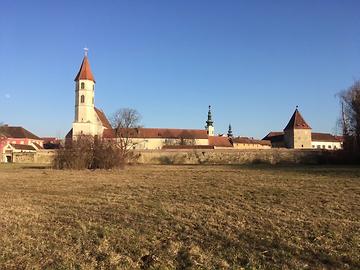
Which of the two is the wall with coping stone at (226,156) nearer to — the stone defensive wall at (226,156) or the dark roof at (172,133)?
the stone defensive wall at (226,156)

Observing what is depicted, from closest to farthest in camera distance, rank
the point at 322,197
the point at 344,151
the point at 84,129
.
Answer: the point at 322,197 < the point at 344,151 < the point at 84,129

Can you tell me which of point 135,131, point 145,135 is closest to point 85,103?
point 135,131

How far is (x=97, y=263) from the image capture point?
7.03 metres

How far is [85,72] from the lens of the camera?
350ft

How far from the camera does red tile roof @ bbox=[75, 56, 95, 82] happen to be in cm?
10594

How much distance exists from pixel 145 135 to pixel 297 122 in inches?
1544

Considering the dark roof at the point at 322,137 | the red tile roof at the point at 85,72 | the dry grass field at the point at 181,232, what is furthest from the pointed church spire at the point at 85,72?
the dry grass field at the point at 181,232

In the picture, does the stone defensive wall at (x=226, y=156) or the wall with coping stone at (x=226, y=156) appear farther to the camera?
the wall with coping stone at (x=226, y=156)

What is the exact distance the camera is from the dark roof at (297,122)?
369ft

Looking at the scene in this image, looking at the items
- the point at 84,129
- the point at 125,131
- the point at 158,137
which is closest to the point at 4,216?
the point at 125,131

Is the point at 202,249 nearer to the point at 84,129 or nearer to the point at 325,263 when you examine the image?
the point at 325,263

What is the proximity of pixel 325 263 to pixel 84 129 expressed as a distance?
329 feet

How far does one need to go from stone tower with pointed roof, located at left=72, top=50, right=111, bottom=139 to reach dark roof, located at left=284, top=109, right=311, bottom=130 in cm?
4817

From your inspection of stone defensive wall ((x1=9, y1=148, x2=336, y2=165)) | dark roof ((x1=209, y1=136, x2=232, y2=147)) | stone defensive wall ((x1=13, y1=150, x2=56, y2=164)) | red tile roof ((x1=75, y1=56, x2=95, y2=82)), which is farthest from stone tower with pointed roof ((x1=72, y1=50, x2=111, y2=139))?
dark roof ((x1=209, y1=136, x2=232, y2=147))
